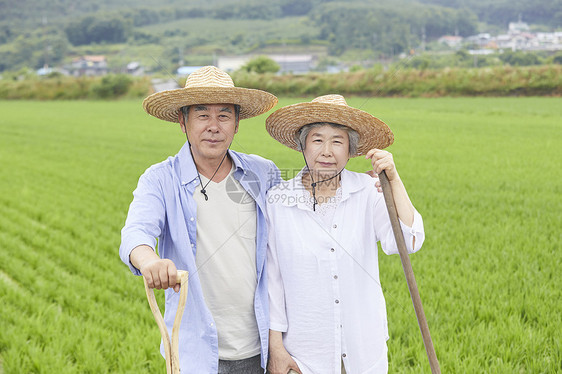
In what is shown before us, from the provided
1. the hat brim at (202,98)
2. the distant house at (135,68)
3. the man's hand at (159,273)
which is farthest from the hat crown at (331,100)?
the distant house at (135,68)

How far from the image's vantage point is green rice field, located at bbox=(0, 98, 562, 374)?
3.20m

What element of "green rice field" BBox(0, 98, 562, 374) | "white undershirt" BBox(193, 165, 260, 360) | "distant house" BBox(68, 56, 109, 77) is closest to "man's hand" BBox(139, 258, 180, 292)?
"white undershirt" BBox(193, 165, 260, 360)

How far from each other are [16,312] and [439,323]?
3.03 metres

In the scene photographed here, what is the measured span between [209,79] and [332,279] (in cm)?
A: 84

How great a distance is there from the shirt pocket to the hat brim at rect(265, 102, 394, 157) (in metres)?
0.37

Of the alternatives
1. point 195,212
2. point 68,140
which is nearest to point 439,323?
point 195,212

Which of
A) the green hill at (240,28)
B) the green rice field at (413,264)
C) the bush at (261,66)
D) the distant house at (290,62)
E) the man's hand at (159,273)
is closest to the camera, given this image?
the man's hand at (159,273)

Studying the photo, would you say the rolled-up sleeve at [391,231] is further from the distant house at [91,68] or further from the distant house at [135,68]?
the distant house at [91,68]

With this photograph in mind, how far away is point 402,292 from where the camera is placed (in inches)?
163

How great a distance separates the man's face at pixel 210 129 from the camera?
189 centimetres

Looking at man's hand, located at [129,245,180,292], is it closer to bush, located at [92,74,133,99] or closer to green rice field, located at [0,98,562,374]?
green rice field, located at [0,98,562,374]

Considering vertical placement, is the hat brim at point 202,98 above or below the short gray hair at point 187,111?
above

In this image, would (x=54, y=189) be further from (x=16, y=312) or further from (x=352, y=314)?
(x=352, y=314)

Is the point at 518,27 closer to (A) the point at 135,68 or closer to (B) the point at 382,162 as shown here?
(A) the point at 135,68
